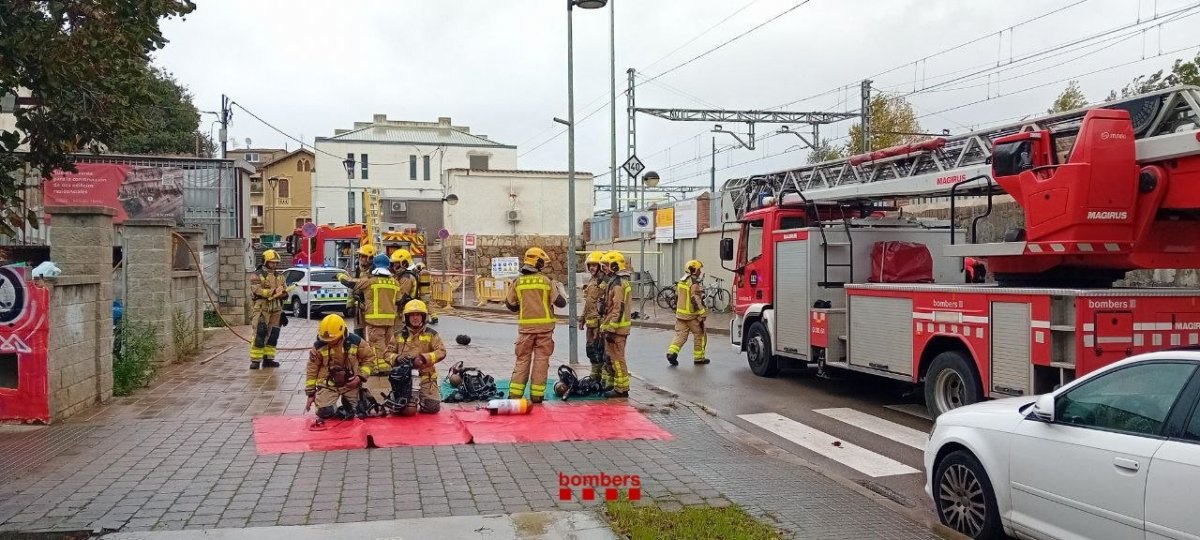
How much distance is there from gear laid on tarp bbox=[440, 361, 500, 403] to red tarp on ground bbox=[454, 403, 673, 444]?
0.76m

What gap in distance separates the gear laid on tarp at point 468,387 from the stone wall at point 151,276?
15.4 ft

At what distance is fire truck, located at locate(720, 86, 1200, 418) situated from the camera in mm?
7758

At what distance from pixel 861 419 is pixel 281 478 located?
631 cm

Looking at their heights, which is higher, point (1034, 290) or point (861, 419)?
point (1034, 290)

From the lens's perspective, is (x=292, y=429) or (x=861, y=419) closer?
(x=292, y=429)

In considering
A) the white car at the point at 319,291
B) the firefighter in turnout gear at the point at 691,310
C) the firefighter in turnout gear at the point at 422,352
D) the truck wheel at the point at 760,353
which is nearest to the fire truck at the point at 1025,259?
the truck wheel at the point at 760,353

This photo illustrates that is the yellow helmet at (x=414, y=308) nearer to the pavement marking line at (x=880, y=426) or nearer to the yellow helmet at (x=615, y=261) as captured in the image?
the yellow helmet at (x=615, y=261)

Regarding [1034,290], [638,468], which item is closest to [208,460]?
[638,468]

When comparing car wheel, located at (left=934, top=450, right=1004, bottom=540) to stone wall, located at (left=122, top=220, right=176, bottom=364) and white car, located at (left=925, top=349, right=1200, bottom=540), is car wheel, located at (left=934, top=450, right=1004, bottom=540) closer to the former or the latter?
white car, located at (left=925, top=349, right=1200, bottom=540)

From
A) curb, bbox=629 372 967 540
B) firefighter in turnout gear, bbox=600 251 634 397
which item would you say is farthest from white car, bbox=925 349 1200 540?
firefighter in turnout gear, bbox=600 251 634 397

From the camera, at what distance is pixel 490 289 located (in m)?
32.2

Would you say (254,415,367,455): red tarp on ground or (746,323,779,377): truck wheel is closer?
(254,415,367,455): red tarp on ground

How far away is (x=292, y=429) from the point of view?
8516 mm

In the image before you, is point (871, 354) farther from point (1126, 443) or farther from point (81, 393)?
point (81, 393)
